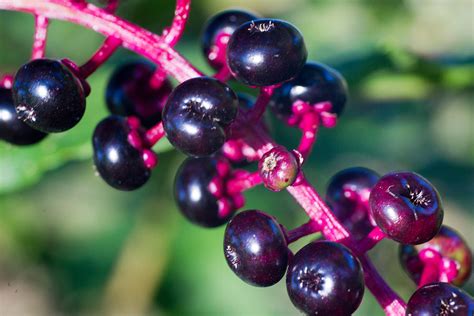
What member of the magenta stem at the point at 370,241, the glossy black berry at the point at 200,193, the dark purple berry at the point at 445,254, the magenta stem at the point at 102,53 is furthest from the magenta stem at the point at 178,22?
the dark purple berry at the point at 445,254

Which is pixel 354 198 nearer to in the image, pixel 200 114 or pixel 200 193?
pixel 200 193

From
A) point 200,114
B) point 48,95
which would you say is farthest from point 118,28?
point 200,114

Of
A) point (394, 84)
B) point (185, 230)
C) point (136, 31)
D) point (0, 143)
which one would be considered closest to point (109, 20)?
point (136, 31)

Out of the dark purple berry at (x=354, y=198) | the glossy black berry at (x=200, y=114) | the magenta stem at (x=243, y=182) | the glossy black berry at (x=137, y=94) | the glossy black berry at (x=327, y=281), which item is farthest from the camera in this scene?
the glossy black berry at (x=137, y=94)

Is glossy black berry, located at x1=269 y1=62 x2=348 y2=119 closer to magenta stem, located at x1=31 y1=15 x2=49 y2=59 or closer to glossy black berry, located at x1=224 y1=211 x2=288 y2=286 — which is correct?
glossy black berry, located at x1=224 y1=211 x2=288 y2=286

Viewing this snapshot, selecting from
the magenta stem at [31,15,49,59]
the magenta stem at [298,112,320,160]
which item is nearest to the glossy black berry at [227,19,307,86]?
the magenta stem at [298,112,320,160]

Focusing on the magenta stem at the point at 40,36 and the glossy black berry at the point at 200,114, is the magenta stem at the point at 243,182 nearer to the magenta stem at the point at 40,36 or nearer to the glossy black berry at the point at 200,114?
the glossy black berry at the point at 200,114

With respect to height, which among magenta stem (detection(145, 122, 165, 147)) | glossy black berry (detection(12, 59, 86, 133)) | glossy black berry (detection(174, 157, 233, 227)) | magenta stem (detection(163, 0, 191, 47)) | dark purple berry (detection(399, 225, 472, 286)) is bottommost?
glossy black berry (detection(174, 157, 233, 227))
